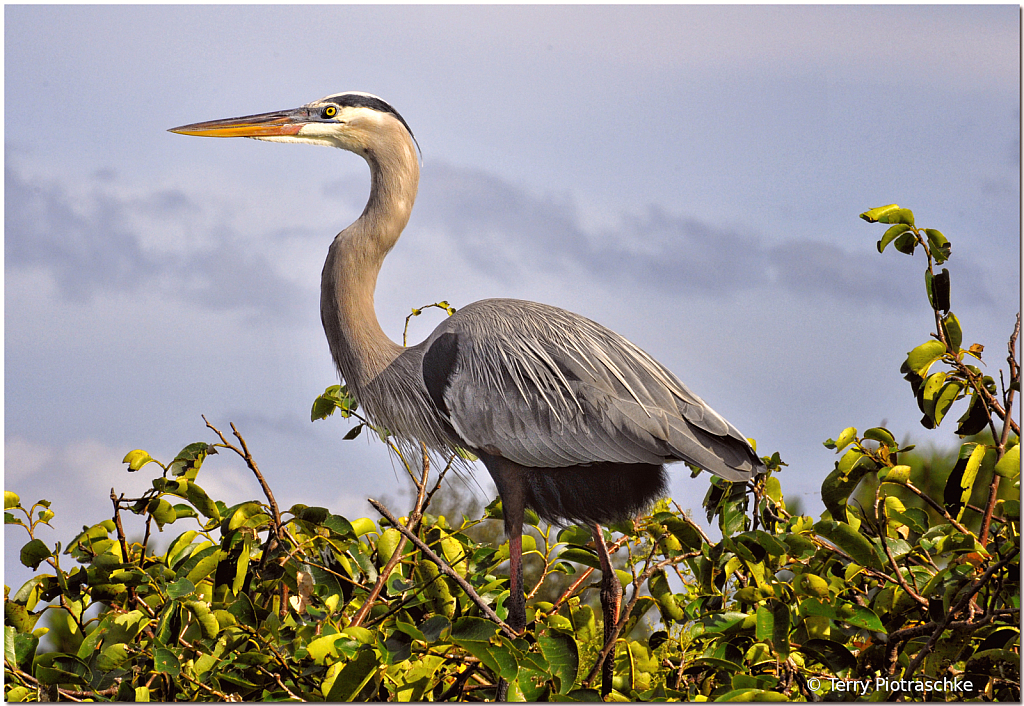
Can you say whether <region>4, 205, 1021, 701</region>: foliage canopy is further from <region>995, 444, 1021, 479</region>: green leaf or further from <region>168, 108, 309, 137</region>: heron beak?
<region>168, 108, 309, 137</region>: heron beak

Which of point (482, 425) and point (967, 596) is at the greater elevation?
point (482, 425)

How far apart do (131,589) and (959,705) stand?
187 cm

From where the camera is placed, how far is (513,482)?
236 cm

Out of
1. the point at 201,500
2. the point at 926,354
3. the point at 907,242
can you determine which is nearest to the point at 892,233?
the point at 907,242

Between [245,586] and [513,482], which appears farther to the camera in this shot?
[513,482]

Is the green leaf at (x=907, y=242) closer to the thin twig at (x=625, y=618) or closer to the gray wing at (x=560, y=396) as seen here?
the gray wing at (x=560, y=396)

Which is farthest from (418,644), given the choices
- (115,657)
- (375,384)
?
(375,384)

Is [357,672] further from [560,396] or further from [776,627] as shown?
[560,396]

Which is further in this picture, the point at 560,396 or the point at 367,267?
the point at 367,267

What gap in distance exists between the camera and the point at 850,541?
1.86 metres

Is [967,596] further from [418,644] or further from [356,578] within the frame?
[356,578]

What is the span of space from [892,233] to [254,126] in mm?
1851

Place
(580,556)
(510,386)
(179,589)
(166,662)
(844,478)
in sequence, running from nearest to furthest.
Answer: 1. (166,662)
2. (179,589)
3. (844,478)
4. (580,556)
5. (510,386)

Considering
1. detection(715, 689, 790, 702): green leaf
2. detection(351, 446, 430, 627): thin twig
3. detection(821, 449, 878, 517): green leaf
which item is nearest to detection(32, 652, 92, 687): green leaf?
detection(351, 446, 430, 627): thin twig
